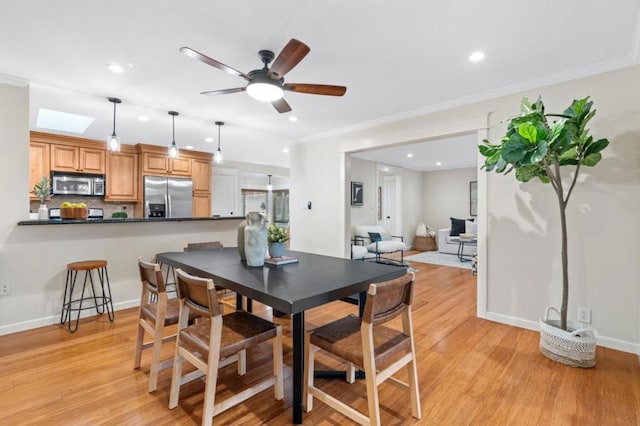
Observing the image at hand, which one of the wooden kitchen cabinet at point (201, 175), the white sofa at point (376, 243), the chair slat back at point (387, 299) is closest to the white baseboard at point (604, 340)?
the chair slat back at point (387, 299)

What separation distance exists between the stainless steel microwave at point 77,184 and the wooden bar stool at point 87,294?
2.65 m

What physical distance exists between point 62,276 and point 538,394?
4201 mm

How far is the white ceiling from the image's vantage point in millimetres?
1891

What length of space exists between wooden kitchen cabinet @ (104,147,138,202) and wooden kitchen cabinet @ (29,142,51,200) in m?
0.82

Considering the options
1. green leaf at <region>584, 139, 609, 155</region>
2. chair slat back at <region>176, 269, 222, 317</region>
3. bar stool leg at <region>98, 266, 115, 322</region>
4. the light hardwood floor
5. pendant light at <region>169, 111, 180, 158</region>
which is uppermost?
pendant light at <region>169, 111, 180, 158</region>

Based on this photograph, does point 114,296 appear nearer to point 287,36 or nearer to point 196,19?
point 196,19

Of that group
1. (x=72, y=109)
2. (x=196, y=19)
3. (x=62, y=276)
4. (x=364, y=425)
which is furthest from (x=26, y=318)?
(x=364, y=425)

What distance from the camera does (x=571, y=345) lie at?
224 centimetres

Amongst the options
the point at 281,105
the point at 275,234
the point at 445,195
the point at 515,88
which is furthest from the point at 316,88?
the point at 445,195

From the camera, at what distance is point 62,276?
305 cm

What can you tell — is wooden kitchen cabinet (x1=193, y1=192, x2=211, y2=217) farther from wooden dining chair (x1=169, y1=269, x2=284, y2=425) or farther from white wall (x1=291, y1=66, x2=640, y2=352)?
wooden dining chair (x1=169, y1=269, x2=284, y2=425)

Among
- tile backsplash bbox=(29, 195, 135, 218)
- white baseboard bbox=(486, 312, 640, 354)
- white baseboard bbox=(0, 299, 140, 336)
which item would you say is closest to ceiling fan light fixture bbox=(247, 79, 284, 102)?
white baseboard bbox=(0, 299, 140, 336)

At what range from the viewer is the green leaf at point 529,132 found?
7.10 ft

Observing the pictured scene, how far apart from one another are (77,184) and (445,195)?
8671 millimetres
